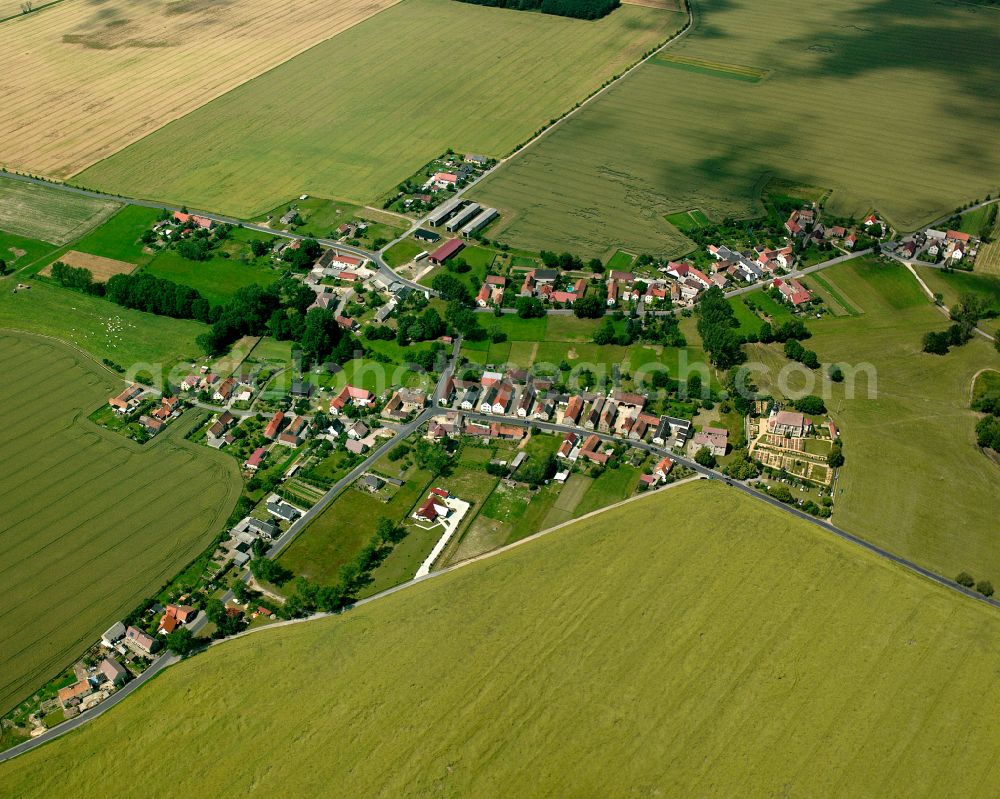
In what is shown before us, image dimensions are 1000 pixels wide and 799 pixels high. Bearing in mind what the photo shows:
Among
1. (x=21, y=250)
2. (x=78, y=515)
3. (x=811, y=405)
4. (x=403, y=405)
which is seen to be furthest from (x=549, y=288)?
(x=21, y=250)

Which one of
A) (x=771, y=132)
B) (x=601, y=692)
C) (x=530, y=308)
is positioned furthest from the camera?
(x=771, y=132)

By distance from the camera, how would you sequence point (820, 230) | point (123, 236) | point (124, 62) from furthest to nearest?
point (124, 62) → point (123, 236) → point (820, 230)

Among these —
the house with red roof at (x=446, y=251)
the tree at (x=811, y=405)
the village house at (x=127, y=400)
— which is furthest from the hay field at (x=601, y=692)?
the house with red roof at (x=446, y=251)

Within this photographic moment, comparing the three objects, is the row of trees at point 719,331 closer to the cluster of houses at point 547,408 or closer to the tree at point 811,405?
the tree at point 811,405

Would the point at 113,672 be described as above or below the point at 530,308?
below

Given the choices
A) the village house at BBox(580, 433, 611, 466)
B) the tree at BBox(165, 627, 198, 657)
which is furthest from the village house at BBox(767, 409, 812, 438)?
the tree at BBox(165, 627, 198, 657)

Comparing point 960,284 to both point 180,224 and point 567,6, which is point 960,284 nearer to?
point 180,224

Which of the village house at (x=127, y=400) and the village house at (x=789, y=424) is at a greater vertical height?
the village house at (x=127, y=400)

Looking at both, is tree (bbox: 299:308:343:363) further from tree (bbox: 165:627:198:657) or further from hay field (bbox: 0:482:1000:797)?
tree (bbox: 165:627:198:657)
